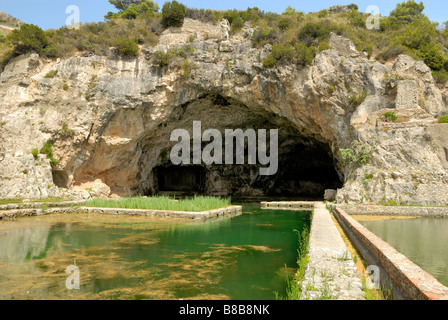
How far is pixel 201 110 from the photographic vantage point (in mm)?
29047

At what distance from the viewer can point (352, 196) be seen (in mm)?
19828

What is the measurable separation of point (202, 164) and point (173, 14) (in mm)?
14912

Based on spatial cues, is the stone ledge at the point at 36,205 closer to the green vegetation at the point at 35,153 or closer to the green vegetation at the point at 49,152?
the green vegetation at the point at 49,152

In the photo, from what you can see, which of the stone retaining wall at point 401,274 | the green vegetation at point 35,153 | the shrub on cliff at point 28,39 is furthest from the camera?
the shrub on cliff at point 28,39

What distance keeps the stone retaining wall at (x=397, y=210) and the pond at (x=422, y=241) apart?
8.15ft

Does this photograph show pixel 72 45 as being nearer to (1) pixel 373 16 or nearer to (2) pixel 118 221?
(2) pixel 118 221

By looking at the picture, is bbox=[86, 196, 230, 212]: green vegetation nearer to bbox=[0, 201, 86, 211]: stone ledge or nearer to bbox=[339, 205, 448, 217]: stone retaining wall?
bbox=[0, 201, 86, 211]: stone ledge

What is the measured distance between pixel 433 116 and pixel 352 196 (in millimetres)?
8705

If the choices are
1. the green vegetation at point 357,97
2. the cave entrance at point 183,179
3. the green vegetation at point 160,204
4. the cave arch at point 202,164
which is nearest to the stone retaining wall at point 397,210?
the green vegetation at point 160,204

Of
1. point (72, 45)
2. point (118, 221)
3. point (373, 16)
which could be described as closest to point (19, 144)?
point (72, 45)

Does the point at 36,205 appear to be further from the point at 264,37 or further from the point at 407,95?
the point at 407,95

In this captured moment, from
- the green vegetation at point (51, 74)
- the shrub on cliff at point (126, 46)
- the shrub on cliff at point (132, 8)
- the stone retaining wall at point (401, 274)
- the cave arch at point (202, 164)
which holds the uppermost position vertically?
the shrub on cliff at point (132, 8)

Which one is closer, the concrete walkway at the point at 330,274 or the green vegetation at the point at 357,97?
the concrete walkway at the point at 330,274

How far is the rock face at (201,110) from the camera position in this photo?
2048 cm
